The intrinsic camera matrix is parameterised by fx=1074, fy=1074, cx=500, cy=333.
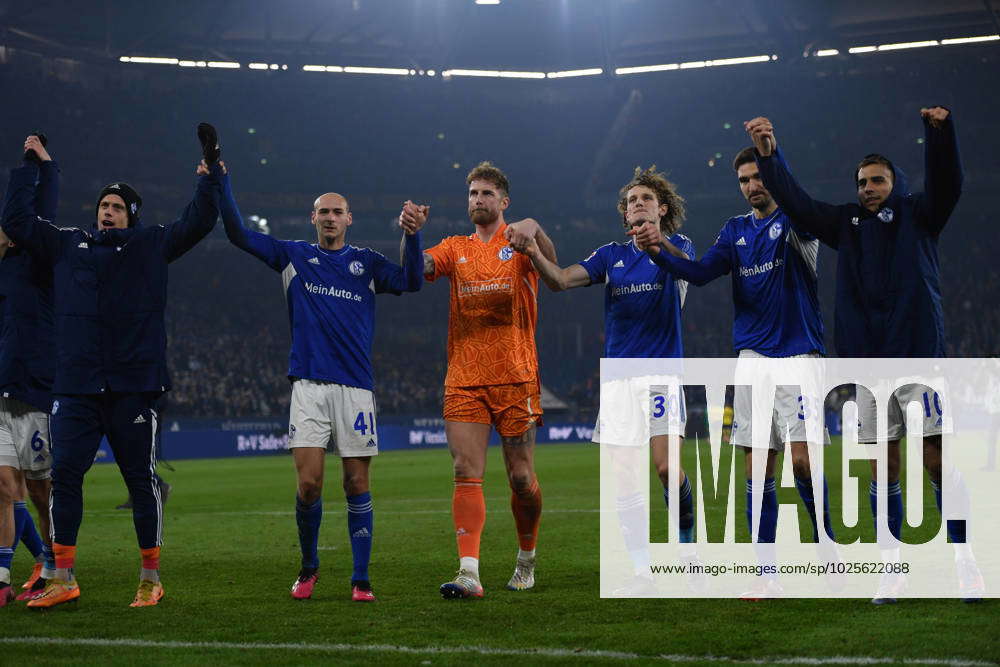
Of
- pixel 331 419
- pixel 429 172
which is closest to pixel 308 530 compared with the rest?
pixel 331 419

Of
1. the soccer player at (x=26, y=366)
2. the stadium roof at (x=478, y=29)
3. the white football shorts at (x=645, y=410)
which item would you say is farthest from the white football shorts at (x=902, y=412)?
the stadium roof at (x=478, y=29)

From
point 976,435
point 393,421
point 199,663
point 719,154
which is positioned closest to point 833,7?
point 719,154

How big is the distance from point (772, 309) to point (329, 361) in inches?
109

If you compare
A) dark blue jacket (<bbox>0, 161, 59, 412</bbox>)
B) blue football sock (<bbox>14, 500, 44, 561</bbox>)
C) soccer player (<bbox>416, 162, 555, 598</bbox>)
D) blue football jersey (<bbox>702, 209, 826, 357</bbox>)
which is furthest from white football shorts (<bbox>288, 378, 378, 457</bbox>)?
blue football jersey (<bbox>702, 209, 826, 357</bbox>)

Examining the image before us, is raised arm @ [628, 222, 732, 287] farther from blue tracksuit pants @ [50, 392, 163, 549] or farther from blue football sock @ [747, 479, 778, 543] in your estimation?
blue tracksuit pants @ [50, 392, 163, 549]

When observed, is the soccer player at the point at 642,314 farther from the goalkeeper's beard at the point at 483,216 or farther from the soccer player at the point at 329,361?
the soccer player at the point at 329,361

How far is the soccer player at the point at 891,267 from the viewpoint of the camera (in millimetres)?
5977

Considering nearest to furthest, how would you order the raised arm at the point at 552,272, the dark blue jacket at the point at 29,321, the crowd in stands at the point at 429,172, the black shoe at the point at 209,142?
the black shoe at the point at 209,142 < the raised arm at the point at 552,272 < the dark blue jacket at the point at 29,321 < the crowd in stands at the point at 429,172

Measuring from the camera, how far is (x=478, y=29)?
136 feet

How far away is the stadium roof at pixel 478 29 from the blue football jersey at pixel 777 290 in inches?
1264

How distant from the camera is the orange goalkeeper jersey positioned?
22.6 ft

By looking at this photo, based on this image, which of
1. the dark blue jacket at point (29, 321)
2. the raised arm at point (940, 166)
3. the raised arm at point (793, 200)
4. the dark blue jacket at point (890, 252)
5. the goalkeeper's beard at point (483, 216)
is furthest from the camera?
the goalkeeper's beard at point (483, 216)

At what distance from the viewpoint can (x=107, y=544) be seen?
10.3 meters

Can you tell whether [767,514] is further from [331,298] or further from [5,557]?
[5,557]
